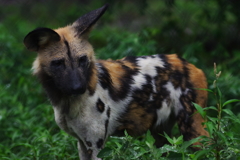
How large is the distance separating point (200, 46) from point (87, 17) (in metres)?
2.46

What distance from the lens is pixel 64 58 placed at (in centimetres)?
307

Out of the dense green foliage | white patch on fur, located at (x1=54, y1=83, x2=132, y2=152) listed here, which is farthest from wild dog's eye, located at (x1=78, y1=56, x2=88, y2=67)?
the dense green foliage

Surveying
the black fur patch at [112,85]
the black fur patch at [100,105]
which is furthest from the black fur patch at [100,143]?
the black fur patch at [112,85]

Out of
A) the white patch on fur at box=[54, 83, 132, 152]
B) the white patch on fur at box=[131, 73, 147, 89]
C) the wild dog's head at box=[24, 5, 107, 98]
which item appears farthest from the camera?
the white patch on fur at box=[131, 73, 147, 89]

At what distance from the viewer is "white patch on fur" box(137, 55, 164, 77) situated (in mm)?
3582

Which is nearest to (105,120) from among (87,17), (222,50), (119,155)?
(119,155)

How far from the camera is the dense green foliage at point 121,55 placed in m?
3.07

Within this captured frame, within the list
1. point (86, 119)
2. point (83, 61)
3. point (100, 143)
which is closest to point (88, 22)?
point (83, 61)

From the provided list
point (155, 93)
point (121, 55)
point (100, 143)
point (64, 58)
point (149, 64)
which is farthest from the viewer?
point (121, 55)

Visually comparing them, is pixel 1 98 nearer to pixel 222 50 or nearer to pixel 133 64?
pixel 133 64

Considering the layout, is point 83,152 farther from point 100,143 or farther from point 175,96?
point 175,96

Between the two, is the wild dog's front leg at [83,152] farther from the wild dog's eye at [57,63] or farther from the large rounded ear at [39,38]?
the large rounded ear at [39,38]

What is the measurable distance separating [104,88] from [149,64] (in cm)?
52

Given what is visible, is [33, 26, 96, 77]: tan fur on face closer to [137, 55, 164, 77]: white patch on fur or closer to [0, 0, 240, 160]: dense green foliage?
[137, 55, 164, 77]: white patch on fur
